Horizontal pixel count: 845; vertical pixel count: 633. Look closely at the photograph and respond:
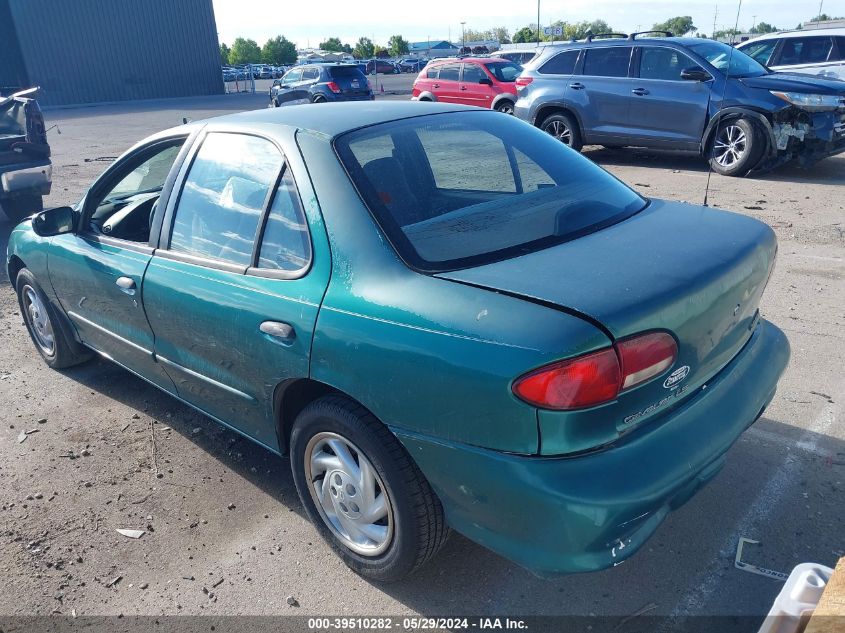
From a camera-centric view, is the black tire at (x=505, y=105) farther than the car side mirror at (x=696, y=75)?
Yes

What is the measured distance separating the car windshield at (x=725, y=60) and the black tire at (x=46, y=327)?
9.04 meters

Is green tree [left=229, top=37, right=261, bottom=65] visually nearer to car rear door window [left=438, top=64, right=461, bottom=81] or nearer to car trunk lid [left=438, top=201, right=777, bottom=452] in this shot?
car rear door window [left=438, top=64, right=461, bottom=81]

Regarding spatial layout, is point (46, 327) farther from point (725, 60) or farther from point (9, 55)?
point (9, 55)

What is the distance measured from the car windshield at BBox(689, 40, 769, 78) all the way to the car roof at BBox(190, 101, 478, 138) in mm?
7983

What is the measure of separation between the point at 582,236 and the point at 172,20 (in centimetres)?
4334

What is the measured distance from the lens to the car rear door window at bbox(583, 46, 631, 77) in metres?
10.9

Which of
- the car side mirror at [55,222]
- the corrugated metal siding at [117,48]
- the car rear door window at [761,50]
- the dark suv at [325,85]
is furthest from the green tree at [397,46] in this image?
the car side mirror at [55,222]

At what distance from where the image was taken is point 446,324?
2.18 m

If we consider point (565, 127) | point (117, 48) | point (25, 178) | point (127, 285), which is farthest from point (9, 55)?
point (127, 285)

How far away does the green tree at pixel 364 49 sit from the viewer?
81375 mm

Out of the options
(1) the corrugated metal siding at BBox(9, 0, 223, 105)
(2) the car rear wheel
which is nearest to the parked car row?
(2) the car rear wheel

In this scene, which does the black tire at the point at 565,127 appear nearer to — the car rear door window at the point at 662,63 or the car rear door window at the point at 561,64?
the car rear door window at the point at 561,64

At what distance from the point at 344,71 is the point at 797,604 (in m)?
22.3

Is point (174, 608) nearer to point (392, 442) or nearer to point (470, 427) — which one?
point (392, 442)
